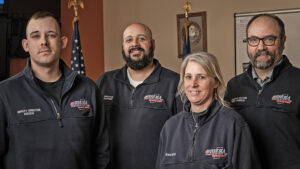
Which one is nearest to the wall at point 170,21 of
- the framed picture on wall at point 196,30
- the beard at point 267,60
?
the framed picture on wall at point 196,30

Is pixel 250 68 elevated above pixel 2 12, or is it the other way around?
pixel 2 12

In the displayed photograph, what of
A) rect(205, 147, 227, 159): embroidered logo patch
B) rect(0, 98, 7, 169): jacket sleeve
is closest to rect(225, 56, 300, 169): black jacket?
rect(205, 147, 227, 159): embroidered logo patch

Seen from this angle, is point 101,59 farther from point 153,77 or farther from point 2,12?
point 153,77

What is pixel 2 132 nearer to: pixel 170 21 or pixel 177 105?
pixel 177 105

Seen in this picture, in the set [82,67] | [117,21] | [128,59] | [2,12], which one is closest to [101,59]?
[117,21]

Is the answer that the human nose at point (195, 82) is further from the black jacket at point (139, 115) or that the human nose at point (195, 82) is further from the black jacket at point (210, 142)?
the black jacket at point (139, 115)

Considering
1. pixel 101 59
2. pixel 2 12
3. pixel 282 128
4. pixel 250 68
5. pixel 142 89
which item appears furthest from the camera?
pixel 101 59

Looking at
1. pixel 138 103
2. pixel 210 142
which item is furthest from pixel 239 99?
pixel 138 103

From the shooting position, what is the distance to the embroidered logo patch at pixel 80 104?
199 cm

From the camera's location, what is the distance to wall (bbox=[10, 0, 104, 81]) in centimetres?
456

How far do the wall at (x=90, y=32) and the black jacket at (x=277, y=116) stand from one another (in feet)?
9.70

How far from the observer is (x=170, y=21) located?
5305 millimetres

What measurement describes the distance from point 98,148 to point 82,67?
83.1 inches

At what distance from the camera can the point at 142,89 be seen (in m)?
2.50
